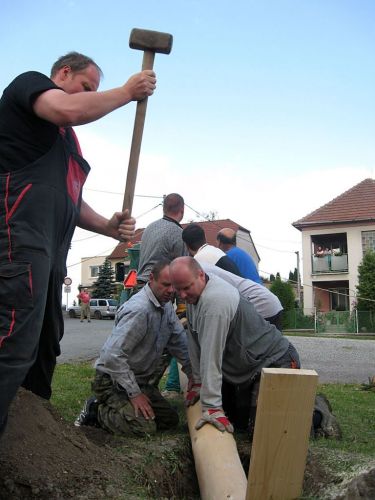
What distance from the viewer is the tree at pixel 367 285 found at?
28.0m

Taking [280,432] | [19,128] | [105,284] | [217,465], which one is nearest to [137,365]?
[217,465]

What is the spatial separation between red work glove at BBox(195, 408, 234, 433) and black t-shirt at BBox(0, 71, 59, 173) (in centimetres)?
198

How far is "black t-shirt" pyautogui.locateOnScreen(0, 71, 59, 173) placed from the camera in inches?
105

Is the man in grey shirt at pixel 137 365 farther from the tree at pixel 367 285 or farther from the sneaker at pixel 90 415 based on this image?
the tree at pixel 367 285

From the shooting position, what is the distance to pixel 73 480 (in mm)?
2891

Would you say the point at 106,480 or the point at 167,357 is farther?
the point at 167,357

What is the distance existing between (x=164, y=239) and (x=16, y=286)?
3.18m

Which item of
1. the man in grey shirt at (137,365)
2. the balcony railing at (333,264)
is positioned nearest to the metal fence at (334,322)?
the balcony railing at (333,264)

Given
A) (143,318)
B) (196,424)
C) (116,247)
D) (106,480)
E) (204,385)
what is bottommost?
(106,480)

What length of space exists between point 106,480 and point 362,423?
10.8 feet

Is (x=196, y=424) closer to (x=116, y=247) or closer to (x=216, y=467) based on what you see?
(x=216, y=467)

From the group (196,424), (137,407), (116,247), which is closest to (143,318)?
(137,407)

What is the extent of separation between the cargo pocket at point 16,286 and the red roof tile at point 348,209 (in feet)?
107

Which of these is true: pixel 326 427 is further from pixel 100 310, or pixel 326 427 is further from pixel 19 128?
pixel 100 310
